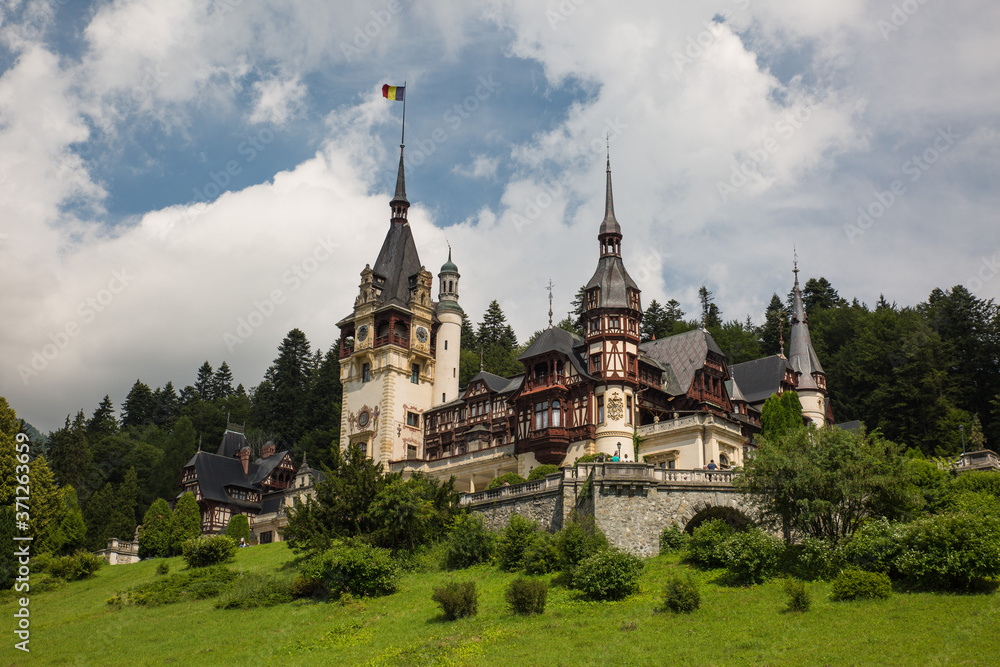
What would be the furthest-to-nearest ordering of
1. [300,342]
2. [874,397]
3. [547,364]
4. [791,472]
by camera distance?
[300,342]
[874,397]
[547,364]
[791,472]

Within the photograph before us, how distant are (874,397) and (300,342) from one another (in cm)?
6563

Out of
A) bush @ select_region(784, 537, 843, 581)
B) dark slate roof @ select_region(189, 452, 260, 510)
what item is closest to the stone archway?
bush @ select_region(784, 537, 843, 581)

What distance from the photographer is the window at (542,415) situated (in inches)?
2142

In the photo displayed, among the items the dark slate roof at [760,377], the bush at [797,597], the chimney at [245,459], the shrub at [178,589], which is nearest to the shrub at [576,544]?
the bush at [797,597]

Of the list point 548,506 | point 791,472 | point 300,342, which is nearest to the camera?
point 791,472

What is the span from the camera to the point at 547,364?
55.8m

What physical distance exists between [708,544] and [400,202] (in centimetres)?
5238

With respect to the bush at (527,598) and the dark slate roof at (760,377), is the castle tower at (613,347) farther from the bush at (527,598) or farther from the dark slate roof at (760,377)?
the bush at (527,598)

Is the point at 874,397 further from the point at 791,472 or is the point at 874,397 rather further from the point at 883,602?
the point at 883,602

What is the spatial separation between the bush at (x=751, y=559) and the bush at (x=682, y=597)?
2385mm

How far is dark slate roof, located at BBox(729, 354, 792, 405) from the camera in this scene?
2478 inches

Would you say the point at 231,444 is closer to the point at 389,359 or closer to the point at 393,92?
the point at 389,359

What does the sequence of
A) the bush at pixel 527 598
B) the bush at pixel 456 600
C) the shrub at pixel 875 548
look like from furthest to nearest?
1. the bush at pixel 456 600
2. the bush at pixel 527 598
3. the shrub at pixel 875 548

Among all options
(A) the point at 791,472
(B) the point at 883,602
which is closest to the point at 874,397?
(A) the point at 791,472
